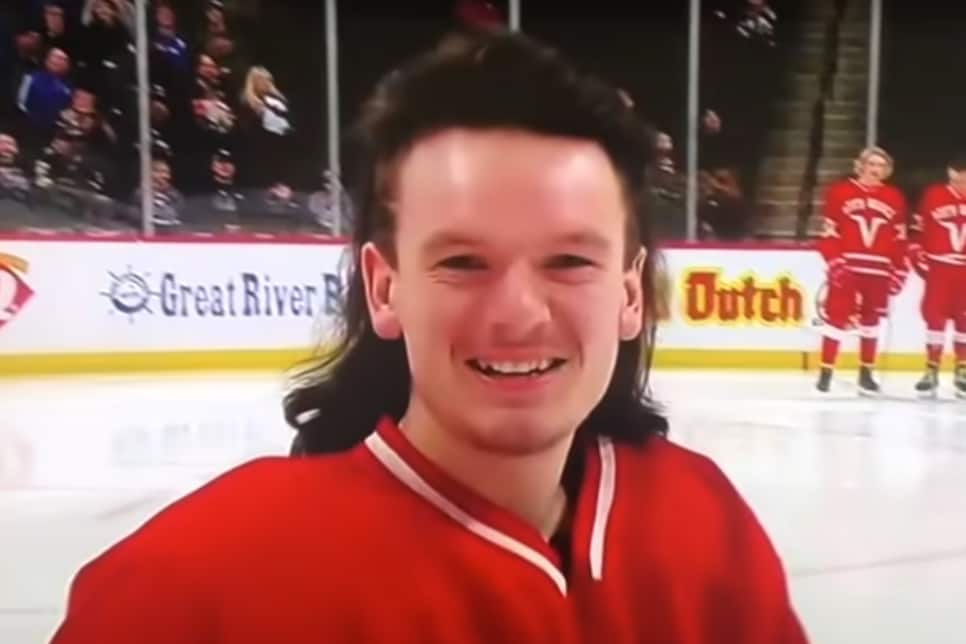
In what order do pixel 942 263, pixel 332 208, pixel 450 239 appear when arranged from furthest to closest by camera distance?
pixel 942 263
pixel 332 208
pixel 450 239

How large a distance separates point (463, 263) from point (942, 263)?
899 mm

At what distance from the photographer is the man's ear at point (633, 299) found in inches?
28.9

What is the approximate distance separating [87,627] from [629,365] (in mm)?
397

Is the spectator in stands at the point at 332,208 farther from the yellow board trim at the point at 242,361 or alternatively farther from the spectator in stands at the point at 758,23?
the spectator in stands at the point at 758,23

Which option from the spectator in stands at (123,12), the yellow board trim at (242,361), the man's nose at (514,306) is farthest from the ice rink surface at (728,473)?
the spectator in stands at (123,12)

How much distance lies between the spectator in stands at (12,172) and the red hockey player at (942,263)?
939 mm

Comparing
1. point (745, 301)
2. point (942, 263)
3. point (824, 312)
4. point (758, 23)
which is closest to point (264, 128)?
point (758, 23)

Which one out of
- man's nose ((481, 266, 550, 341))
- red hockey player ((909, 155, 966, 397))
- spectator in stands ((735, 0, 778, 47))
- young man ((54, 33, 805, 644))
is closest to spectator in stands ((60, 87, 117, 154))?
young man ((54, 33, 805, 644))

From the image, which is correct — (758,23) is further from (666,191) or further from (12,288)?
(12,288)

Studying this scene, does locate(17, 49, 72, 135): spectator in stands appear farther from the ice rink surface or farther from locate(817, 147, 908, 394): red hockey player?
locate(817, 147, 908, 394): red hockey player

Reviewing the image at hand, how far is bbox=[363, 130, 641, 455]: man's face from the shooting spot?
26.4 inches

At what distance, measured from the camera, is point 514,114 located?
67cm

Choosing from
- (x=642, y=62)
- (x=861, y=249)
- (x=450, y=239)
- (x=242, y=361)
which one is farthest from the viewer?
(x=861, y=249)

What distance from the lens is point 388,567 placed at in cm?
69
